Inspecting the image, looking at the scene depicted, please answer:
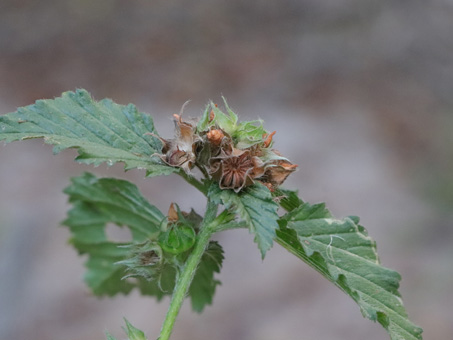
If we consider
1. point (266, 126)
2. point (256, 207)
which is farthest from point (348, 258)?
point (266, 126)

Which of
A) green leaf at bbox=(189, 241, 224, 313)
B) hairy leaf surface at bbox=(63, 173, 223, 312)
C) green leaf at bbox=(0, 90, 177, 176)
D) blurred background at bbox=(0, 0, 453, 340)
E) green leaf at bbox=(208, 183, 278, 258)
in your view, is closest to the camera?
green leaf at bbox=(208, 183, 278, 258)

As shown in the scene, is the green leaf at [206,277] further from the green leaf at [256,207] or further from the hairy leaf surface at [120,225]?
the green leaf at [256,207]

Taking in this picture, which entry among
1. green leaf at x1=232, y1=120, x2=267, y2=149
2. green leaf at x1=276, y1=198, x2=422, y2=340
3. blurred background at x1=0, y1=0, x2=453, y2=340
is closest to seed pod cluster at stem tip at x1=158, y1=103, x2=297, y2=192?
green leaf at x1=232, y1=120, x2=267, y2=149

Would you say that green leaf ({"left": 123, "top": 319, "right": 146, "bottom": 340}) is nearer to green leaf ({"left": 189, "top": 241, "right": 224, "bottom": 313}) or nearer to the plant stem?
the plant stem

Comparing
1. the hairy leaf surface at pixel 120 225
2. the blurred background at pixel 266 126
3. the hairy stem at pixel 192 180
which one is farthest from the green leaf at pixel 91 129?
the blurred background at pixel 266 126

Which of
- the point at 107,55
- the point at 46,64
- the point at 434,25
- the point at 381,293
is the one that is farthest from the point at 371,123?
the point at 381,293

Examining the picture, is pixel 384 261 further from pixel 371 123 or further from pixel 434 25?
pixel 434 25
